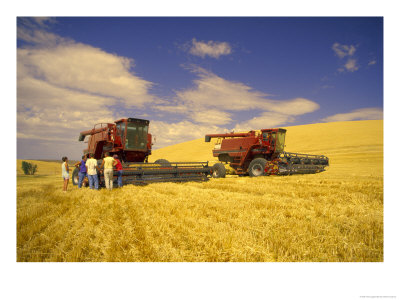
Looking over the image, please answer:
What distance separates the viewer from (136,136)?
11.4 metres

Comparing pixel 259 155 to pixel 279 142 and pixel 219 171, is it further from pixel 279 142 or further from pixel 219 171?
pixel 219 171

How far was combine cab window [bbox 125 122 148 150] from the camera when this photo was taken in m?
11.2

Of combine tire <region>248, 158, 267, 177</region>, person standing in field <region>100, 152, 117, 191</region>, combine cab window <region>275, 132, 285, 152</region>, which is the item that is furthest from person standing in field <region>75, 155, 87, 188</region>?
combine cab window <region>275, 132, 285, 152</region>

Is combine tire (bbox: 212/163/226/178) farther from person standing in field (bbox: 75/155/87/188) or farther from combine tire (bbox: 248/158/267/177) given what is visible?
person standing in field (bbox: 75/155/87/188)

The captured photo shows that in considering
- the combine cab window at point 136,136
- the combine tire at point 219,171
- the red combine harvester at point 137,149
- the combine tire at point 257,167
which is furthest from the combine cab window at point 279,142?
the combine cab window at point 136,136

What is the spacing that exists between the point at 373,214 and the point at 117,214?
211 inches

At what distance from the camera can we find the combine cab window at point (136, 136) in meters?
11.2

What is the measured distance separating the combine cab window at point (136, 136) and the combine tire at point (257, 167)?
6.67 meters

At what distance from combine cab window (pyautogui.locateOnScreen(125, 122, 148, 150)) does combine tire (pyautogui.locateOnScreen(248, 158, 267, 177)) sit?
21.9 ft

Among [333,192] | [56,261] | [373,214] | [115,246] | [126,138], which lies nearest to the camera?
[56,261]

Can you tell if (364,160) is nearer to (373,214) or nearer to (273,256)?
(373,214)

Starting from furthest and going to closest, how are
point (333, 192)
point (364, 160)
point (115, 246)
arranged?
1. point (364, 160)
2. point (333, 192)
3. point (115, 246)

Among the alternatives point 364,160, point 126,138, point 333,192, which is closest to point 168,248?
point 333,192

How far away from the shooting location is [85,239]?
343cm
